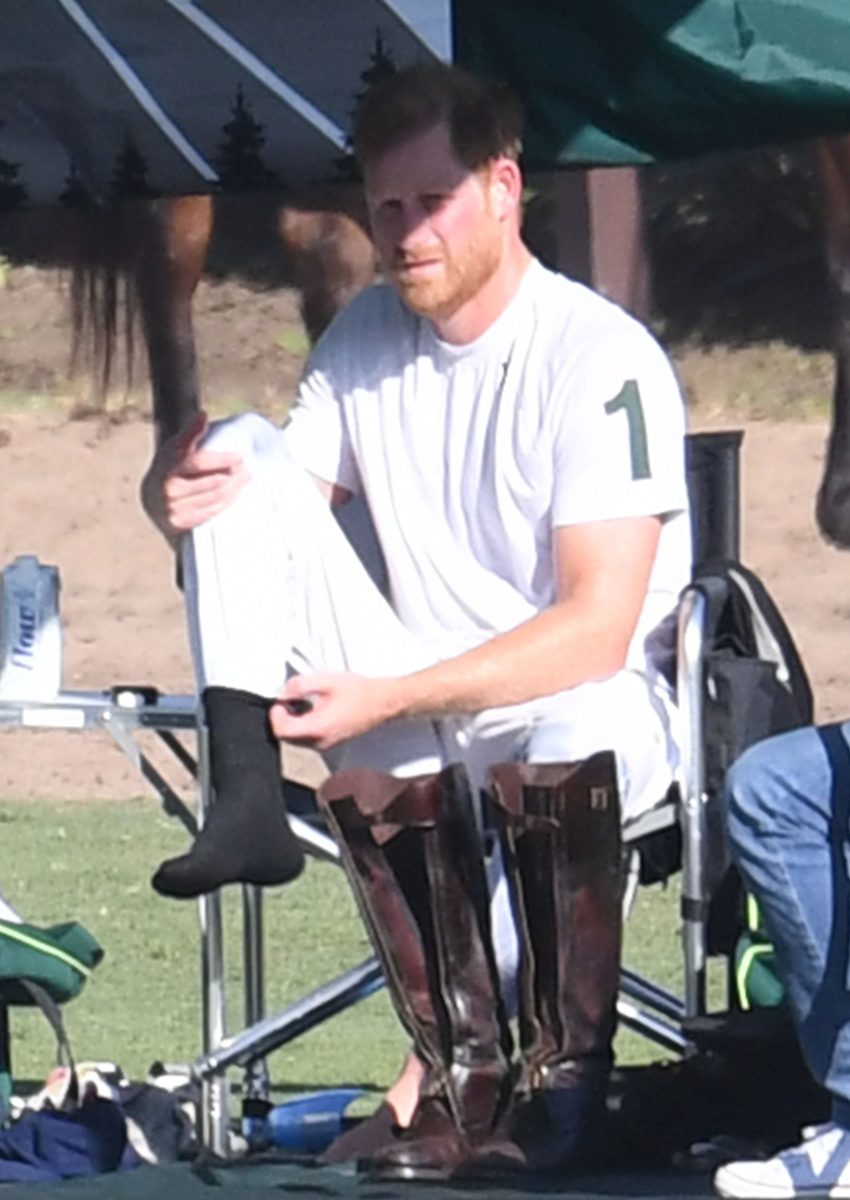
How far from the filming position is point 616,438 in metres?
3.84

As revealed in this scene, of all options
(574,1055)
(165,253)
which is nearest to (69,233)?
(165,253)

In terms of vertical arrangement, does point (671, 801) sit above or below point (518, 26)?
below

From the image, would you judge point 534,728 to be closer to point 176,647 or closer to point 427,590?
point 427,590

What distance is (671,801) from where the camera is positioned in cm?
389

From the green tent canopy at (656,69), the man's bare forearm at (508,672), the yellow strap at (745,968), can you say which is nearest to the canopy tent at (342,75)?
the green tent canopy at (656,69)

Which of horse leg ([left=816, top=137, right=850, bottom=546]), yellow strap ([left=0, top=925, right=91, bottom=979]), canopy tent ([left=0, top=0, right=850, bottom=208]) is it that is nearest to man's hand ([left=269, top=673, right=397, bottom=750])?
yellow strap ([left=0, top=925, right=91, bottom=979])

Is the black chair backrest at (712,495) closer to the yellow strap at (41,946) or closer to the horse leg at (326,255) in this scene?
the yellow strap at (41,946)

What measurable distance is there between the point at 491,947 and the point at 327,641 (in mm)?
446

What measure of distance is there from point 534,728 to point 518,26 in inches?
58.3

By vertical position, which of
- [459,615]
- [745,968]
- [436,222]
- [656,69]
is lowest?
[745,968]

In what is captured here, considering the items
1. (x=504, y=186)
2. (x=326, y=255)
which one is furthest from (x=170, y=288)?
(x=504, y=186)

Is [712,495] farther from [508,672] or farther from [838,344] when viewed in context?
[838,344]

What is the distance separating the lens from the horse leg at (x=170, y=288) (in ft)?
22.4

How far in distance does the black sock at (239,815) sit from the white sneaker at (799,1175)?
70 centimetres
